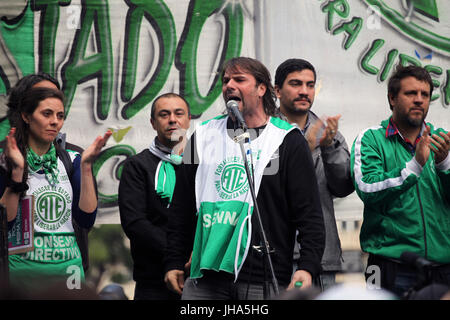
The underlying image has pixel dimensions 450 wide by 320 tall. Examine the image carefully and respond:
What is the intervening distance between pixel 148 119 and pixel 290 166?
1.89 meters

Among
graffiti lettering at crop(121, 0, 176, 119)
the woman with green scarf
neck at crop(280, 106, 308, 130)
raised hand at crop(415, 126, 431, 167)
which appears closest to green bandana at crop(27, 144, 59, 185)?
the woman with green scarf

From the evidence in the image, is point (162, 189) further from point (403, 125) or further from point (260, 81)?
point (403, 125)

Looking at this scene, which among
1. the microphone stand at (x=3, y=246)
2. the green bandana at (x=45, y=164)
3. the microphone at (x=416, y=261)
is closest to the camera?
the microphone at (x=416, y=261)

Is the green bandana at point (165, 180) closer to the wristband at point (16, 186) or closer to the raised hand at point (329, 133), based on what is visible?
the wristband at point (16, 186)

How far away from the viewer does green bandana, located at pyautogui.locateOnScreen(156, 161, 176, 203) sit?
14.2 ft

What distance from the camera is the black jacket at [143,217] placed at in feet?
Answer: 13.6

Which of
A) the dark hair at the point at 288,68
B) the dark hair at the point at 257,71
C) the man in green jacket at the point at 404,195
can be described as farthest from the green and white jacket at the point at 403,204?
the dark hair at the point at 288,68

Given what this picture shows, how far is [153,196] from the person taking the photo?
4324mm

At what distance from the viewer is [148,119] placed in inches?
202

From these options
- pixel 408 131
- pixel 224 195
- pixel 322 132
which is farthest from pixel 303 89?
pixel 224 195

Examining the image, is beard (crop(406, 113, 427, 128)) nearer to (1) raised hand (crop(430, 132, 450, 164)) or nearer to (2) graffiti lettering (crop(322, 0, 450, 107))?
(1) raised hand (crop(430, 132, 450, 164))
